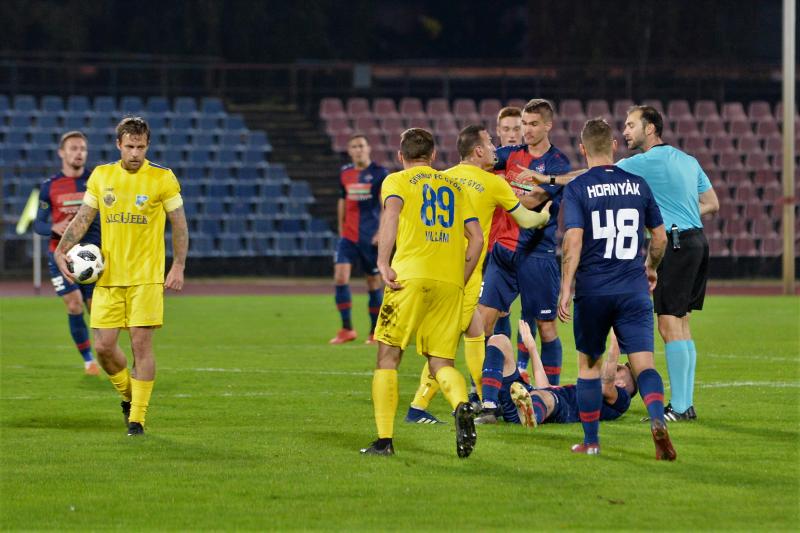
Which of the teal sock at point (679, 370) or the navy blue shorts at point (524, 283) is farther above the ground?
the navy blue shorts at point (524, 283)

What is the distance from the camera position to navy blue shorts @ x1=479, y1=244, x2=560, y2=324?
1001 centimetres

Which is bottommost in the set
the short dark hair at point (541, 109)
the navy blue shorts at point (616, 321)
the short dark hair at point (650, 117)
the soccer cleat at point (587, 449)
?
the soccer cleat at point (587, 449)

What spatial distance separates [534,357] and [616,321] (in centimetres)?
249

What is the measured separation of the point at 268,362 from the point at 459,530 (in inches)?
322

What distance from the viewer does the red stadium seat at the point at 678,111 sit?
33406 millimetres

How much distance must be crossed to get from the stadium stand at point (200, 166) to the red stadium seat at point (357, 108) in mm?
2265

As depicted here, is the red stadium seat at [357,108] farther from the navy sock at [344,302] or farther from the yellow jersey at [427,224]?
the yellow jersey at [427,224]

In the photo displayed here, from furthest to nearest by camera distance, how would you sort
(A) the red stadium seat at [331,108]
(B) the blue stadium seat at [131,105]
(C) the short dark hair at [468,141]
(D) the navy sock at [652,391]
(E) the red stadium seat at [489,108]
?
1. (A) the red stadium seat at [331,108]
2. (E) the red stadium seat at [489,108]
3. (B) the blue stadium seat at [131,105]
4. (C) the short dark hair at [468,141]
5. (D) the navy sock at [652,391]

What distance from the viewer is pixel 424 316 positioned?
818 cm

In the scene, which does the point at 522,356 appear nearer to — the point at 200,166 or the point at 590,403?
the point at 590,403

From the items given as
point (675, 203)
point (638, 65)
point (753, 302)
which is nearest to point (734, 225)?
point (638, 65)

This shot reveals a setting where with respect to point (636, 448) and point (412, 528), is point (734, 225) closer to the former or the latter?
point (636, 448)

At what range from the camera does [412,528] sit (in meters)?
6.12

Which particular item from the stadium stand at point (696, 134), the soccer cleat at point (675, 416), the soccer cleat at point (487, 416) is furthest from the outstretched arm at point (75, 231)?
the stadium stand at point (696, 134)
